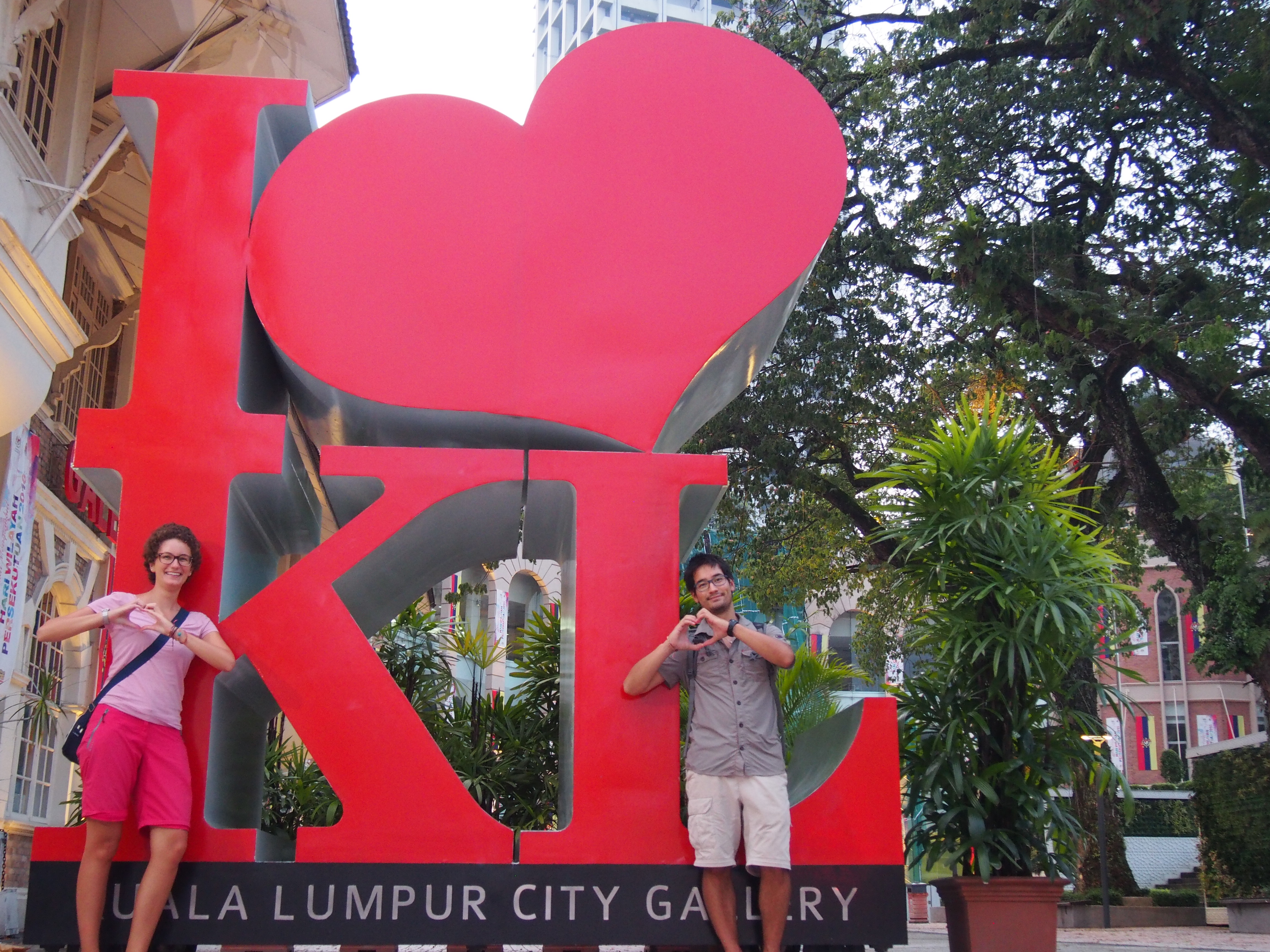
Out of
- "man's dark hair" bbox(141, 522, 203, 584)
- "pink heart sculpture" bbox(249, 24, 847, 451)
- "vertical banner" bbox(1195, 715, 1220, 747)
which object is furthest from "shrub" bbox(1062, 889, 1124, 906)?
"vertical banner" bbox(1195, 715, 1220, 747)

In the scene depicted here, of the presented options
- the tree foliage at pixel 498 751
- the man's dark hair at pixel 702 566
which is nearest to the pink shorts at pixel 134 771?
the man's dark hair at pixel 702 566

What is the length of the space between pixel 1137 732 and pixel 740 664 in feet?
123

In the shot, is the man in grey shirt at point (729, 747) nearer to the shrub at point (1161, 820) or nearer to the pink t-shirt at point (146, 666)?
the pink t-shirt at point (146, 666)

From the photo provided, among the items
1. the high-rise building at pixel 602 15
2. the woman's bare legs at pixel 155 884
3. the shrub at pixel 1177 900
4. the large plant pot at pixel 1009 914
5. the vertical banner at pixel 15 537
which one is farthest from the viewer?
the high-rise building at pixel 602 15

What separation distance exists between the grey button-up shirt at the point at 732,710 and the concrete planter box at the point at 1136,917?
48.4 feet

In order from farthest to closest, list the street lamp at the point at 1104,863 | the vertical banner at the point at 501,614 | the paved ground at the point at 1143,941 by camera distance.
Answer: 1. the vertical banner at the point at 501,614
2. the street lamp at the point at 1104,863
3. the paved ground at the point at 1143,941

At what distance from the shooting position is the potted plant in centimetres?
541

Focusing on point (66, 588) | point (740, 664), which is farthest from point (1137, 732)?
point (740, 664)

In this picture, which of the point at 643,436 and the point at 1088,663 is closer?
the point at 643,436

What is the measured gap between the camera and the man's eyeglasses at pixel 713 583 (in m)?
4.94

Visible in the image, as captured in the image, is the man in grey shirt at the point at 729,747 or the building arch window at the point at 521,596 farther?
the building arch window at the point at 521,596

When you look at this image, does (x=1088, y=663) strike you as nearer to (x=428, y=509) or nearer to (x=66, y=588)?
(x=428, y=509)

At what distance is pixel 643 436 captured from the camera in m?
5.25

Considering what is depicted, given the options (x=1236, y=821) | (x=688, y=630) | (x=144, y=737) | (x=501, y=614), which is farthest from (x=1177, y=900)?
(x=144, y=737)
